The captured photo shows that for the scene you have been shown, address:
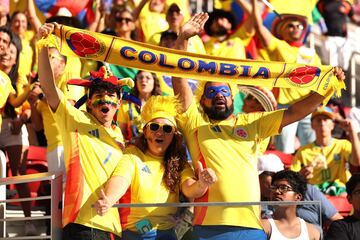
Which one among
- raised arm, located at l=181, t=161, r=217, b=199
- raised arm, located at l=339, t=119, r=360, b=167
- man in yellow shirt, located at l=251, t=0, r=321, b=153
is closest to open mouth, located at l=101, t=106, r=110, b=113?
raised arm, located at l=181, t=161, r=217, b=199

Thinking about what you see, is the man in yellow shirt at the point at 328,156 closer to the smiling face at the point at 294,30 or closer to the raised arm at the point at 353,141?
the raised arm at the point at 353,141

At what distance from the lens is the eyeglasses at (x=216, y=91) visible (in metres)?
7.86

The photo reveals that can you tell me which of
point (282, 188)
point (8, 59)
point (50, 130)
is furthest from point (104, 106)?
point (8, 59)

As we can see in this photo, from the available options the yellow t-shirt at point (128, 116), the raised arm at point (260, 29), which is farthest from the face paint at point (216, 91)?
the raised arm at point (260, 29)

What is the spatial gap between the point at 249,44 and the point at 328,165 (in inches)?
107

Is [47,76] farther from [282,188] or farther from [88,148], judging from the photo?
[282,188]

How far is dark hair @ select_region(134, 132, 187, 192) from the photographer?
24.0 feet

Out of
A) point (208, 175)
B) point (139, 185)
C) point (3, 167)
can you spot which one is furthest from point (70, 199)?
point (3, 167)

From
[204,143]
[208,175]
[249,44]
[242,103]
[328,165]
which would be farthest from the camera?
[249,44]

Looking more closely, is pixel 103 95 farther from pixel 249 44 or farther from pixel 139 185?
pixel 249 44

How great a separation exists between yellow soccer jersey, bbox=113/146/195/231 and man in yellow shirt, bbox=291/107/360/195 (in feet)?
9.24

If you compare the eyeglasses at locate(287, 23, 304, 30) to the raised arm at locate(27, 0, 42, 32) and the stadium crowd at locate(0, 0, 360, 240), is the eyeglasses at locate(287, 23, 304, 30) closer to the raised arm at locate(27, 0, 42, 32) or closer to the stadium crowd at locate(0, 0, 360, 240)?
the stadium crowd at locate(0, 0, 360, 240)

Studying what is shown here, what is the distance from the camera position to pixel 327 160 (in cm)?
1045

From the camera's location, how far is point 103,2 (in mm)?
12875
